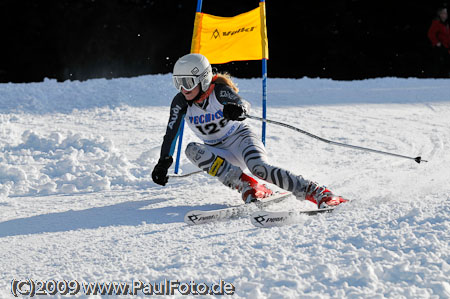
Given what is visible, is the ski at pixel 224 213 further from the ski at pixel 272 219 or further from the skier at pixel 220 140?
the ski at pixel 272 219

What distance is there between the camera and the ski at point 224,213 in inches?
144

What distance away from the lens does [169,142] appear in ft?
14.0

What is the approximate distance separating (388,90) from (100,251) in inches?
296

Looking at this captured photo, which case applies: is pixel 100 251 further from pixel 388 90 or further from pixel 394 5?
pixel 394 5

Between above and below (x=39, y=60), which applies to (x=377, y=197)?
below

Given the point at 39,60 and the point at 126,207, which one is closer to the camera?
the point at 126,207

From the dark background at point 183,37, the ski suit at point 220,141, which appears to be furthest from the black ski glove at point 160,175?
the dark background at point 183,37

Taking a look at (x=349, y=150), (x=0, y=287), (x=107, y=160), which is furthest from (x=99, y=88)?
(x=0, y=287)

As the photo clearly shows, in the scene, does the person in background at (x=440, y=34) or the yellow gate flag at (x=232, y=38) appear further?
the person in background at (x=440, y=34)

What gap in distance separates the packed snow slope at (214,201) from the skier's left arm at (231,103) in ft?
2.34

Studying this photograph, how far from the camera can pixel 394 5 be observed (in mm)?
15469

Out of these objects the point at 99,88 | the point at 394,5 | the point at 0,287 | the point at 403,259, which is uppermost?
the point at 394,5

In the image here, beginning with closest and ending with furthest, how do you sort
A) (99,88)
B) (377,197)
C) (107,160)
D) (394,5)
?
(377,197) → (107,160) → (99,88) → (394,5)

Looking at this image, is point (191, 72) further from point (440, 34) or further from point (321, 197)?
point (440, 34)
